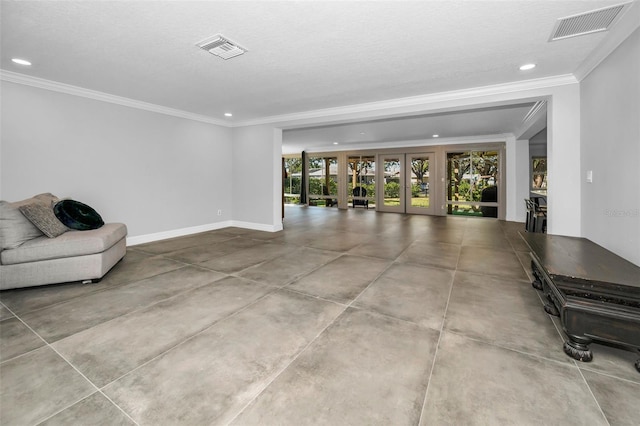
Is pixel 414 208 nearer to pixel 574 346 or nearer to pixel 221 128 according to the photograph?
pixel 221 128

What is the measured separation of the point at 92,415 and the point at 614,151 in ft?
15.3

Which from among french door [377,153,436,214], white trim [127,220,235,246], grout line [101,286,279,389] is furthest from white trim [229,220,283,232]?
french door [377,153,436,214]

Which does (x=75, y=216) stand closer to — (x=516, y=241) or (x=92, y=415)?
(x=92, y=415)

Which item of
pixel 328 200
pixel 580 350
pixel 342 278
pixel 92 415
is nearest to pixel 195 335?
pixel 92 415

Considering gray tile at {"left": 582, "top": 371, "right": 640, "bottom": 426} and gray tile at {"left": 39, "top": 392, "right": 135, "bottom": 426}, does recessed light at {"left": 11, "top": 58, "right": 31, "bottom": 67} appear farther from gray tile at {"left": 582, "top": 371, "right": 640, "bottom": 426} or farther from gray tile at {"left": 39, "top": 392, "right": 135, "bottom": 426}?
gray tile at {"left": 582, "top": 371, "right": 640, "bottom": 426}

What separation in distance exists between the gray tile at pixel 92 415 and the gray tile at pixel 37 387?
0.06 meters

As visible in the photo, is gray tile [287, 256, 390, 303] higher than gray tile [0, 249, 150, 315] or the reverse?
higher

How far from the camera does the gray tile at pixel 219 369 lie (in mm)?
1502

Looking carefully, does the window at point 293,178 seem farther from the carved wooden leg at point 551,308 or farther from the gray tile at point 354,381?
the gray tile at point 354,381

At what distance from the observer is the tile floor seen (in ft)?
4.91

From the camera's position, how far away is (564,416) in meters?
1.46

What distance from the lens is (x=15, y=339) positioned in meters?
2.18

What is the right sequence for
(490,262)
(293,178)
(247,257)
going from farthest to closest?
(293,178)
(247,257)
(490,262)

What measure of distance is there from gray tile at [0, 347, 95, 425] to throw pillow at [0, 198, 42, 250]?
1902 millimetres
